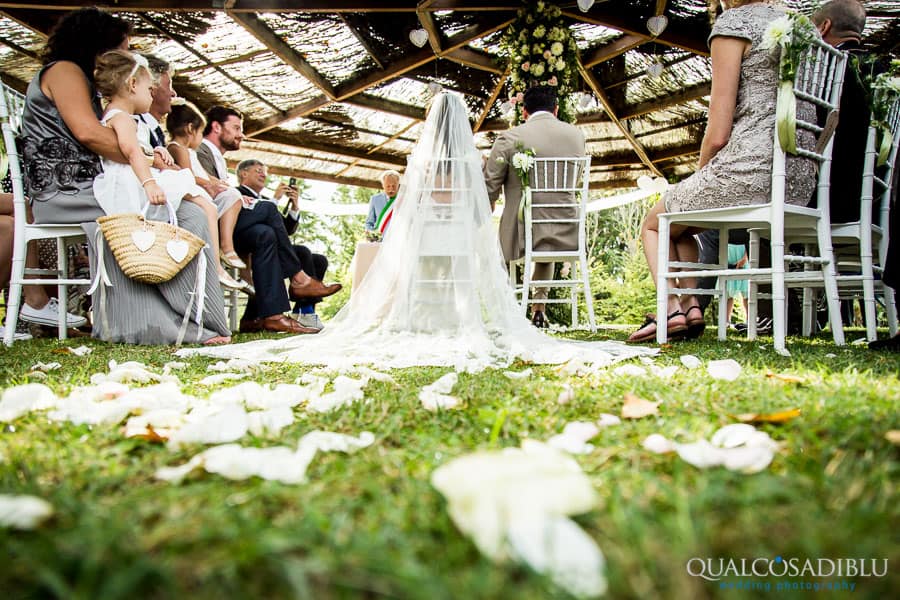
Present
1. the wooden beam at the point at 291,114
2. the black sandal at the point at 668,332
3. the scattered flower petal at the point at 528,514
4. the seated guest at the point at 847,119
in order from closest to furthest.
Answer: the scattered flower petal at the point at 528,514 → the seated guest at the point at 847,119 → the black sandal at the point at 668,332 → the wooden beam at the point at 291,114

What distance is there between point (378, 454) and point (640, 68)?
6151mm

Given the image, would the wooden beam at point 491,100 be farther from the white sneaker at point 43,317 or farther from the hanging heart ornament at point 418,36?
the white sneaker at point 43,317

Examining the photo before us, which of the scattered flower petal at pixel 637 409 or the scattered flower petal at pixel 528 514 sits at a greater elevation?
the scattered flower petal at pixel 528 514

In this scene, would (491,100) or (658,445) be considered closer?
(658,445)

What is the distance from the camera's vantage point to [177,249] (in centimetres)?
257

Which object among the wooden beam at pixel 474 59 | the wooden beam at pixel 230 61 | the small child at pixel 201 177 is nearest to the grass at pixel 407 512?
the small child at pixel 201 177

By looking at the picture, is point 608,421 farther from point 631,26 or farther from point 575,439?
point 631,26

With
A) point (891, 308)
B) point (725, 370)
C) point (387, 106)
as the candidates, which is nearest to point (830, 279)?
point (891, 308)

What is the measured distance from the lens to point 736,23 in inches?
90.6

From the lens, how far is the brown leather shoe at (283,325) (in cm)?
374

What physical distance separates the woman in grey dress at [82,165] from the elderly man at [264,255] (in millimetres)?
961

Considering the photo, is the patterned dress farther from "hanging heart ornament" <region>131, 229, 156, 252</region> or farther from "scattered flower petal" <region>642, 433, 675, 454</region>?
"hanging heart ornament" <region>131, 229, 156, 252</region>

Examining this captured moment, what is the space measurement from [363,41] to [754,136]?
3.94 m

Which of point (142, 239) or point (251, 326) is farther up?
point (142, 239)
